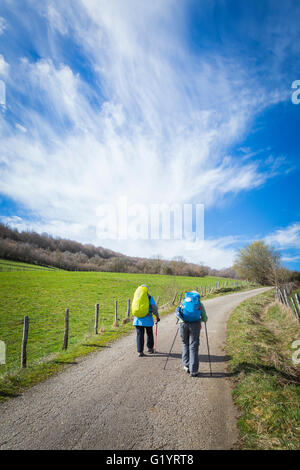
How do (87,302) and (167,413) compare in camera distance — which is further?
(87,302)

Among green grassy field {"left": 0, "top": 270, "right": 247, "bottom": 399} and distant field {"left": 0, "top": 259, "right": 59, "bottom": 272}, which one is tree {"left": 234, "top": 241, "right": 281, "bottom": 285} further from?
distant field {"left": 0, "top": 259, "right": 59, "bottom": 272}

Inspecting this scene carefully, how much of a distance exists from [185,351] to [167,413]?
209 centimetres

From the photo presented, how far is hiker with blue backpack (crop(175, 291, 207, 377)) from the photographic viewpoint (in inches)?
223

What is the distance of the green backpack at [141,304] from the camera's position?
6.77 m

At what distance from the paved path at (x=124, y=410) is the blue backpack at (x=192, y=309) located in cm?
161

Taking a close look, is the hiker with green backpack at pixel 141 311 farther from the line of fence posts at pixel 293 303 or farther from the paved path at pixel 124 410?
the line of fence posts at pixel 293 303

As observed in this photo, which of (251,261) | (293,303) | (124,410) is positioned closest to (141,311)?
(124,410)

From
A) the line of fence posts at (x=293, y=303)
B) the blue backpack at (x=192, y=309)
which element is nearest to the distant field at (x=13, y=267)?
the line of fence posts at (x=293, y=303)

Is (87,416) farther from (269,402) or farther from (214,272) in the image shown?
(214,272)

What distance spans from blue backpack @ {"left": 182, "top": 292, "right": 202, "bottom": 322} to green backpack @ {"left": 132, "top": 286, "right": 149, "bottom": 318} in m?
1.48

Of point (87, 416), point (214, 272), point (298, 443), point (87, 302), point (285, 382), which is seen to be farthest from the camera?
point (214, 272)

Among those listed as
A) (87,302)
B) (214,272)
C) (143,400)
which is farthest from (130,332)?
(214,272)

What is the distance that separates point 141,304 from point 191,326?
72.3 inches

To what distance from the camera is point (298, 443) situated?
10.8ft
